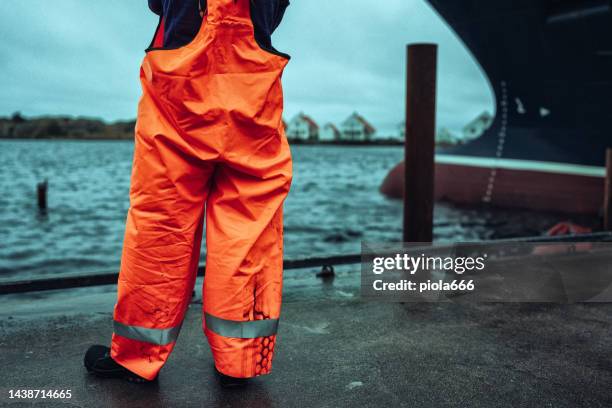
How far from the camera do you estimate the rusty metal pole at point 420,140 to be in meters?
3.44

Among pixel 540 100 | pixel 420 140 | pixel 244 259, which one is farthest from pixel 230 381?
pixel 540 100

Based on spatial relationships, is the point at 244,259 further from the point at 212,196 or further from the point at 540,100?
the point at 540,100

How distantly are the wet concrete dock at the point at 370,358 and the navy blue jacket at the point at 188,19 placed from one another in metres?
1.31

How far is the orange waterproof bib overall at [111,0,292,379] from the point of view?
1.97 m

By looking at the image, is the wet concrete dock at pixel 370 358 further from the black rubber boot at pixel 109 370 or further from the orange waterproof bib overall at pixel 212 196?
the orange waterproof bib overall at pixel 212 196

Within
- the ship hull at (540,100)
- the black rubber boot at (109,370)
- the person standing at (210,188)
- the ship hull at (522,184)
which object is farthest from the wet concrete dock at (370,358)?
the ship hull at (540,100)

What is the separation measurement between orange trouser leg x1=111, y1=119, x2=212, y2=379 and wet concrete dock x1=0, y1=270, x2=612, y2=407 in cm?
19

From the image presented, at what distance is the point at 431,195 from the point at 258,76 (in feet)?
6.26

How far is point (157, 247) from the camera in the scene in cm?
206

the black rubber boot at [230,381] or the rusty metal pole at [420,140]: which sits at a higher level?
the rusty metal pole at [420,140]

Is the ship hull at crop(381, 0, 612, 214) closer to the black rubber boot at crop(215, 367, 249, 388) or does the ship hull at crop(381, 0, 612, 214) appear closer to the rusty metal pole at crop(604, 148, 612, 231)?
the rusty metal pole at crop(604, 148, 612, 231)

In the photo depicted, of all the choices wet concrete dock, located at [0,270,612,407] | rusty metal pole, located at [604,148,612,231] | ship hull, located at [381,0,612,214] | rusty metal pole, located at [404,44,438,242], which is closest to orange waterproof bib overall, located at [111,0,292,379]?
wet concrete dock, located at [0,270,612,407]

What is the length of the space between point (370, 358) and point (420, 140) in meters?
1.56

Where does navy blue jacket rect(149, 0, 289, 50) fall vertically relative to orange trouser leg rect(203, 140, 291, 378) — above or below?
above
